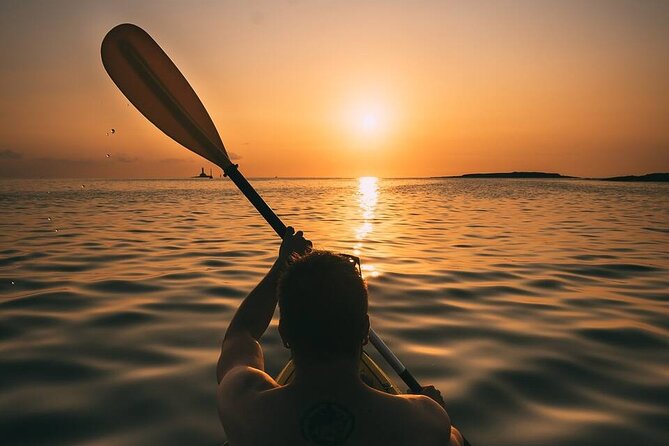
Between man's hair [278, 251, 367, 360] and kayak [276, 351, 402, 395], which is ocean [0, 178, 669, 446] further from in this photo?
man's hair [278, 251, 367, 360]

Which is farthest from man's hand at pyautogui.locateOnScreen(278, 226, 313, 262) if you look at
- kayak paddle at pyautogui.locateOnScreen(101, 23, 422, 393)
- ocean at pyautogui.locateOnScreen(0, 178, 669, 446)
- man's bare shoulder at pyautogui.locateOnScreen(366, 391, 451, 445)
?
kayak paddle at pyautogui.locateOnScreen(101, 23, 422, 393)

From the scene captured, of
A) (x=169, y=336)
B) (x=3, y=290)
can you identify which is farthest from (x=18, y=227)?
(x=169, y=336)

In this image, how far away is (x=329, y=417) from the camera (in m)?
1.69

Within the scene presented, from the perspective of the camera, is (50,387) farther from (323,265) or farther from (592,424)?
(592,424)

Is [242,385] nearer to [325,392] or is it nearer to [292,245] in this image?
[325,392]

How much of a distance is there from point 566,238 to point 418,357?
32.4 feet

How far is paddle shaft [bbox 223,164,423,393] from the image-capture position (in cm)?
344

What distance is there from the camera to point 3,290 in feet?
23.3

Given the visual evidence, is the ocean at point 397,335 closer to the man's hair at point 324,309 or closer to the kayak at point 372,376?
the kayak at point 372,376

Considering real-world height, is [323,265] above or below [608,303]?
above

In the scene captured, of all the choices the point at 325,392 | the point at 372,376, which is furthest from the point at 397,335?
the point at 325,392

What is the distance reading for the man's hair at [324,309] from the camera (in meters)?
1.73

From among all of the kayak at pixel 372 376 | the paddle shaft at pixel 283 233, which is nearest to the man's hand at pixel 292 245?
the paddle shaft at pixel 283 233

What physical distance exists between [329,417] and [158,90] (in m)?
3.67
